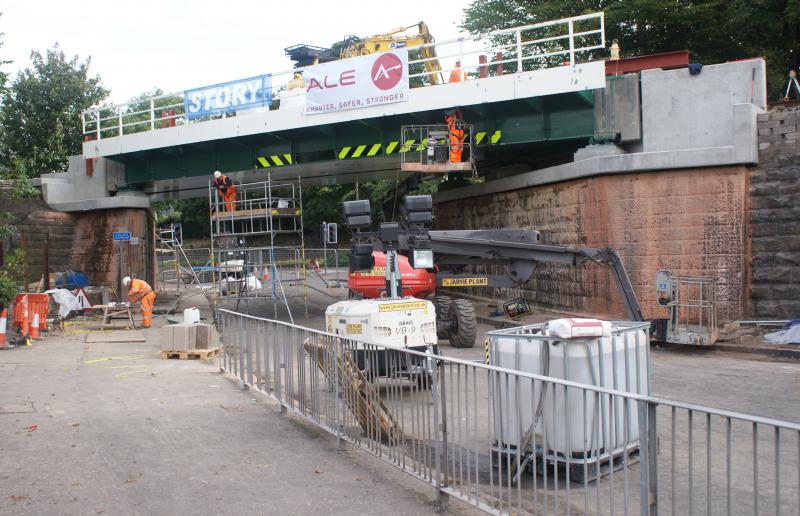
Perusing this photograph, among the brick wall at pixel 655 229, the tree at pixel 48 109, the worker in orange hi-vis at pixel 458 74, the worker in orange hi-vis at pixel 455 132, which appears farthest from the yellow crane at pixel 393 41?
the tree at pixel 48 109

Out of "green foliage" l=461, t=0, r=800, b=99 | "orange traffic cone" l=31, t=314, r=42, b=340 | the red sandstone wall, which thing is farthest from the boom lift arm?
"green foliage" l=461, t=0, r=800, b=99

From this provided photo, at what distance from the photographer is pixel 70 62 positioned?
157ft

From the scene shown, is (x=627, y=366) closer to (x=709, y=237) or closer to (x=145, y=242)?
(x=709, y=237)

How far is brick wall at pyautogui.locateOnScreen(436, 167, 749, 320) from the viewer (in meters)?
16.8

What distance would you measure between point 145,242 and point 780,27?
29.3 m

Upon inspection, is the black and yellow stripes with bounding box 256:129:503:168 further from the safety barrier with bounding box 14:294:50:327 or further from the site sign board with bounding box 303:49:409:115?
the safety barrier with bounding box 14:294:50:327

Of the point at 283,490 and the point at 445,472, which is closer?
the point at 445,472

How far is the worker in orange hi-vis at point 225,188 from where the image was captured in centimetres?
2178

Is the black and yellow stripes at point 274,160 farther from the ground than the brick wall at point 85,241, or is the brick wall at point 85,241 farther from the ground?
the black and yellow stripes at point 274,160

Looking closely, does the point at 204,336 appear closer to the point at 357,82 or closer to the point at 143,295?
the point at 143,295

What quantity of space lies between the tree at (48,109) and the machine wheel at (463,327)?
37.6m

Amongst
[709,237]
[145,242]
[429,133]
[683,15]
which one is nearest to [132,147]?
[145,242]

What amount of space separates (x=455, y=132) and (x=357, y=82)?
3.25 metres

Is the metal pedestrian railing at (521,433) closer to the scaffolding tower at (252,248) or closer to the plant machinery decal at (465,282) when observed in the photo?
the plant machinery decal at (465,282)
